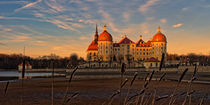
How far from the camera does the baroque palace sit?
368 ft

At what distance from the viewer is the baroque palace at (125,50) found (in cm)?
11219

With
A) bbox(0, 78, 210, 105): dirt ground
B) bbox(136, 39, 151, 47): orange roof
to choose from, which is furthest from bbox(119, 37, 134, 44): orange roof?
bbox(0, 78, 210, 105): dirt ground

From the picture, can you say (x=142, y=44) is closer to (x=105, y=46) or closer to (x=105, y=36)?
(x=105, y=46)

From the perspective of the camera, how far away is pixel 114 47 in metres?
119

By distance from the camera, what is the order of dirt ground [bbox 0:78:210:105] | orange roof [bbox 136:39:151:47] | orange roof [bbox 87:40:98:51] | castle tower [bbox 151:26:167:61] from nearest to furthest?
dirt ground [bbox 0:78:210:105], castle tower [bbox 151:26:167:61], orange roof [bbox 136:39:151:47], orange roof [bbox 87:40:98:51]

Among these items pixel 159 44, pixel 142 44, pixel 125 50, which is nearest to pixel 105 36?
pixel 125 50

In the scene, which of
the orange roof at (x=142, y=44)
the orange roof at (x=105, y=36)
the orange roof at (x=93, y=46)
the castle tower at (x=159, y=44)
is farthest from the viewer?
the orange roof at (x=93, y=46)

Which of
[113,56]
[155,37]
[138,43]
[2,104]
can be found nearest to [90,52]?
[113,56]

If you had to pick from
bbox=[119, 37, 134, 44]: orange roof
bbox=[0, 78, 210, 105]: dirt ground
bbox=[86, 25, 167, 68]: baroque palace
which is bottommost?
bbox=[0, 78, 210, 105]: dirt ground

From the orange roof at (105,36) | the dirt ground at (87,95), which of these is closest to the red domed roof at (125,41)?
the orange roof at (105,36)

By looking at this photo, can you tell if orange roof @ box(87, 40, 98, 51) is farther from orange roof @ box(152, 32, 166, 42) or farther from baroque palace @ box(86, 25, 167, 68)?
orange roof @ box(152, 32, 166, 42)

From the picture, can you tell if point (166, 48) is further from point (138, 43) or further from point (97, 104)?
point (97, 104)

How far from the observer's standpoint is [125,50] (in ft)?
393

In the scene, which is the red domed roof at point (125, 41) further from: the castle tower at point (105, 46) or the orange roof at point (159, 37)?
the orange roof at point (159, 37)
